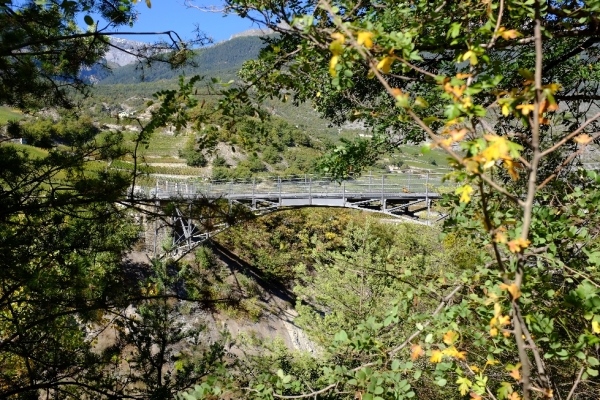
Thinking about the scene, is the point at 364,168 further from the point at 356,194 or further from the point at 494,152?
the point at 356,194

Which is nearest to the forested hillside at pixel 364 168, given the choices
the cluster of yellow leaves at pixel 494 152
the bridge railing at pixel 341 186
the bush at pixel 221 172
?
the cluster of yellow leaves at pixel 494 152

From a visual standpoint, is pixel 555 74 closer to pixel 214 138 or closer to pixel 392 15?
pixel 392 15

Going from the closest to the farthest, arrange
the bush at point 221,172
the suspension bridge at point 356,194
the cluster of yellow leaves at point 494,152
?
the cluster of yellow leaves at point 494,152
the suspension bridge at point 356,194
the bush at point 221,172

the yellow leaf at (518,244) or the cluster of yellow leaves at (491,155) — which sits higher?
the cluster of yellow leaves at (491,155)

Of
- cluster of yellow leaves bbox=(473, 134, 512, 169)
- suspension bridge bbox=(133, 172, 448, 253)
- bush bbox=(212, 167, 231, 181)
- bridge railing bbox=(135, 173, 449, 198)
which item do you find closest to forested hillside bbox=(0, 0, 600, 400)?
cluster of yellow leaves bbox=(473, 134, 512, 169)

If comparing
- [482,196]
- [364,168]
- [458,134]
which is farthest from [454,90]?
[364,168]

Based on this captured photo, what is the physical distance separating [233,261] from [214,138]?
16.7 m

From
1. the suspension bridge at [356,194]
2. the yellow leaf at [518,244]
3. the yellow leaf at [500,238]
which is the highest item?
the yellow leaf at [500,238]

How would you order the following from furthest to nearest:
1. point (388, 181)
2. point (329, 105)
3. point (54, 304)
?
1. point (388, 181)
2. point (329, 105)
3. point (54, 304)

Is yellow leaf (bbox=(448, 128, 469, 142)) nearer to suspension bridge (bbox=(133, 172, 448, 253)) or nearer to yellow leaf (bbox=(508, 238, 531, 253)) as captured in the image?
yellow leaf (bbox=(508, 238, 531, 253))

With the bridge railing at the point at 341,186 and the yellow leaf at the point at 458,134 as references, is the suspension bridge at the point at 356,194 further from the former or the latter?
the yellow leaf at the point at 458,134

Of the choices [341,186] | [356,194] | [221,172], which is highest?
[341,186]

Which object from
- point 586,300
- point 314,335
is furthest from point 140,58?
point 314,335

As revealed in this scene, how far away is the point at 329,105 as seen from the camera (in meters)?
4.18
